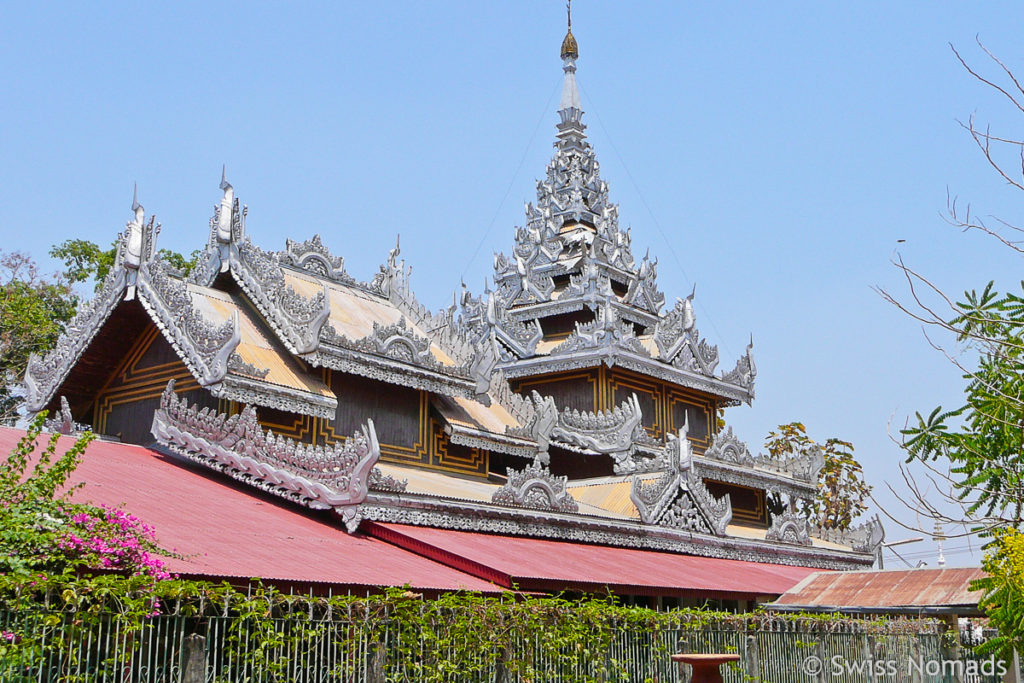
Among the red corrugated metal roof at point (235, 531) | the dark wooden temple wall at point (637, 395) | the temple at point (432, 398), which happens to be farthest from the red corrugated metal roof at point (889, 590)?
the dark wooden temple wall at point (637, 395)

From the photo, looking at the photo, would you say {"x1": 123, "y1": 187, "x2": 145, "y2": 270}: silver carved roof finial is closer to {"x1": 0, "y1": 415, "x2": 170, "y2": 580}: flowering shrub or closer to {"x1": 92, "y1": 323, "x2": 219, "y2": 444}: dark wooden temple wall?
{"x1": 92, "y1": 323, "x2": 219, "y2": 444}: dark wooden temple wall

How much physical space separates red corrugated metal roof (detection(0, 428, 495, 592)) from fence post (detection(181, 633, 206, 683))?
1.90 meters

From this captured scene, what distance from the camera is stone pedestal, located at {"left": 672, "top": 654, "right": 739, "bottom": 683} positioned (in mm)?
8797

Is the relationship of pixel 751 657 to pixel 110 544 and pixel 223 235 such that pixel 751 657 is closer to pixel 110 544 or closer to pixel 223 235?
pixel 110 544

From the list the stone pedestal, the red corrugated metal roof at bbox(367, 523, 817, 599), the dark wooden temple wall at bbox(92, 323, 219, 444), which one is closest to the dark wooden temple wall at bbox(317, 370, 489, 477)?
the dark wooden temple wall at bbox(92, 323, 219, 444)

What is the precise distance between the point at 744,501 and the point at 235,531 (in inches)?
545

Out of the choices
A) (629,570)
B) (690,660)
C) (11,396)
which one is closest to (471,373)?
(629,570)

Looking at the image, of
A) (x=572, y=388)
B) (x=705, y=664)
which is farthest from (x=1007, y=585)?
(x=572, y=388)

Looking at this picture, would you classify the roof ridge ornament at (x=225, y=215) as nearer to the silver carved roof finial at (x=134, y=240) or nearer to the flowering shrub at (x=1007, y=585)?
the silver carved roof finial at (x=134, y=240)

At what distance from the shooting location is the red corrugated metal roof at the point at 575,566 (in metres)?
11.9

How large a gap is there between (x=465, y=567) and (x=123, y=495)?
3429 millimetres

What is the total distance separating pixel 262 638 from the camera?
712 cm

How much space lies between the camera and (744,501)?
22453mm

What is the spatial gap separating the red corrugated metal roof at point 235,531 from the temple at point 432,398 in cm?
33
